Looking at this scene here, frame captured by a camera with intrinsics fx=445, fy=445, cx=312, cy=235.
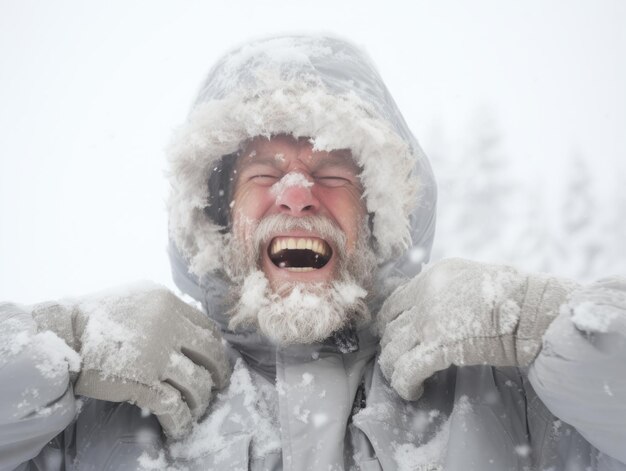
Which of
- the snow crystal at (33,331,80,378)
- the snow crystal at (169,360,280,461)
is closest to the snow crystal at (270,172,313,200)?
the snow crystal at (169,360,280,461)

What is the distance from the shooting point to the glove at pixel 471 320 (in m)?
1.16

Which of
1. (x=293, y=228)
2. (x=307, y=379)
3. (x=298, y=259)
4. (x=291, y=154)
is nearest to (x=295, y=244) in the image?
(x=293, y=228)

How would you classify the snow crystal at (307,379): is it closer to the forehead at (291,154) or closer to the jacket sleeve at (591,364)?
the jacket sleeve at (591,364)

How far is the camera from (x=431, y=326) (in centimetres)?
136

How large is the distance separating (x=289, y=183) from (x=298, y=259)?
43 cm

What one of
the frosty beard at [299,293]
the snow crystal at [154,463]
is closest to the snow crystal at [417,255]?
the frosty beard at [299,293]

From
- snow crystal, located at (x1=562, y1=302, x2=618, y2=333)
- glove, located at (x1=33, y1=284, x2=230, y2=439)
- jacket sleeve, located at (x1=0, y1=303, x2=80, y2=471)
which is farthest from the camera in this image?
glove, located at (x1=33, y1=284, x2=230, y2=439)

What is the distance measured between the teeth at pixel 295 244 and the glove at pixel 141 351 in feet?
2.09

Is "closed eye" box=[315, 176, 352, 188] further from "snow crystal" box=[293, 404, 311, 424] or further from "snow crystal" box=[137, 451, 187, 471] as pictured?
"snow crystal" box=[137, 451, 187, 471]

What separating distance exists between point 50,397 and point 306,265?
54.1 inches

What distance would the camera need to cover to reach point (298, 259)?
2.35 meters

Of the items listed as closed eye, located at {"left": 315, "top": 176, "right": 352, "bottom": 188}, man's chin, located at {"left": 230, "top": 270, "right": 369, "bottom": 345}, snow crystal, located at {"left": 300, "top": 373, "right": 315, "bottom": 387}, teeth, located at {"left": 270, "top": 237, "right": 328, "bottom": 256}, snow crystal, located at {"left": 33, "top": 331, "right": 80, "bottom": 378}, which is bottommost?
snow crystal, located at {"left": 300, "top": 373, "right": 315, "bottom": 387}

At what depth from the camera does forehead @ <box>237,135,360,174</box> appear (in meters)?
2.27

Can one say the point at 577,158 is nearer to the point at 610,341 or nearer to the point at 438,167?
the point at 438,167
